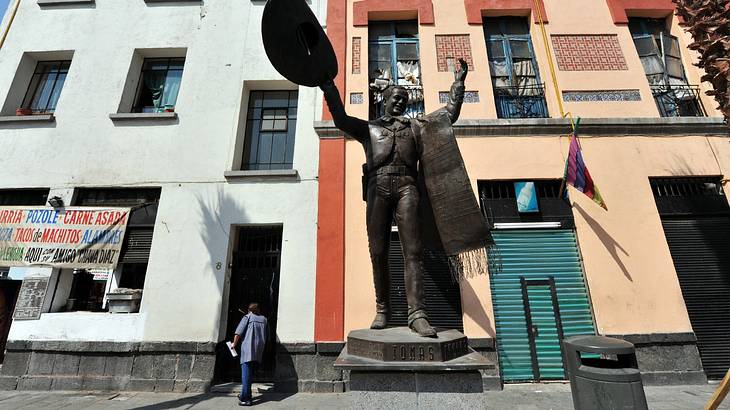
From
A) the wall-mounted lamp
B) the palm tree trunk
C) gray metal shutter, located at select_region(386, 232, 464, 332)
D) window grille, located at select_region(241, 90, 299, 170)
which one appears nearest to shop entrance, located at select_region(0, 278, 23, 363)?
the wall-mounted lamp

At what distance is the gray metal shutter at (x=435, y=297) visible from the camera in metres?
6.98

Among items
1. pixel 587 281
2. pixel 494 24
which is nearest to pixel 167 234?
pixel 587 281

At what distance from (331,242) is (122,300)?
4675mm

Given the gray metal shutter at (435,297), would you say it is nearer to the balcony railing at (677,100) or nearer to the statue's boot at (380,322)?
the statue's boot at (380,322)

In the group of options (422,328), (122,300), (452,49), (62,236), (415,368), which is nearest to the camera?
(415,368)

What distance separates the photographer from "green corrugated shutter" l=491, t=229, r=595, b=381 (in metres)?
6.63

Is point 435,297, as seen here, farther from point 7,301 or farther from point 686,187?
point 7,301

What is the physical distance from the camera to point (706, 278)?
6.93 metres

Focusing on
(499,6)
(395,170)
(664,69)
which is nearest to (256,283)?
(395,170)

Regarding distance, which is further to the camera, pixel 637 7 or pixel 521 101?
pixel 637 7

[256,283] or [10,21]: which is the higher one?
[10,21]

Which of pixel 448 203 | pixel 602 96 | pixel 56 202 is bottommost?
pixel 448 203

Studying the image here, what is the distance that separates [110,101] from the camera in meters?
8.59

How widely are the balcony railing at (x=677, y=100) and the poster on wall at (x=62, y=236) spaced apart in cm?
1360
